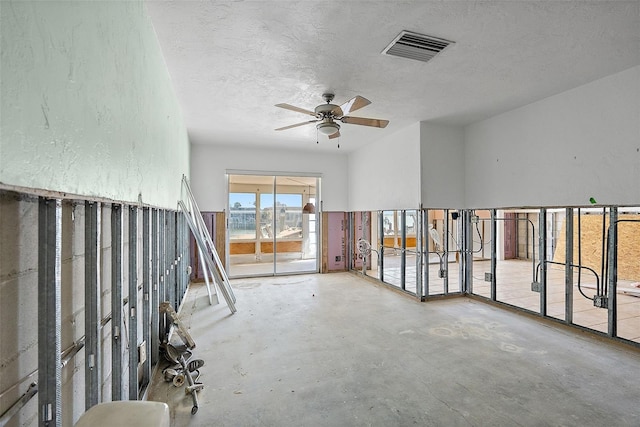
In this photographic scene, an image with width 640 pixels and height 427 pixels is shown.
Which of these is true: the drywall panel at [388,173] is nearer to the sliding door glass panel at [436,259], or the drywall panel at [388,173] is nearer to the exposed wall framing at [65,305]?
the sliding door glass panel at [436,259]

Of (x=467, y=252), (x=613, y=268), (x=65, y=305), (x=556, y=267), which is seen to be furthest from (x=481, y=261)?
(x=65, y=305)

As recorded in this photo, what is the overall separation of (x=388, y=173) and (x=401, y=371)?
157 inches

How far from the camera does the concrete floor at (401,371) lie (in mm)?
2291

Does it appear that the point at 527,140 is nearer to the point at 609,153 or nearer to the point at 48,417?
the point at 609,153

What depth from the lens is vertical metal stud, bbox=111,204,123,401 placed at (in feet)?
5.68

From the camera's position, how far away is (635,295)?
17.0ft

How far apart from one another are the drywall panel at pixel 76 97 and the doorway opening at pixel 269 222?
6439 millimetres

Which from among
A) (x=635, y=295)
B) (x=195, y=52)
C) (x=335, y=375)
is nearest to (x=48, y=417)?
(x=335, y=375)

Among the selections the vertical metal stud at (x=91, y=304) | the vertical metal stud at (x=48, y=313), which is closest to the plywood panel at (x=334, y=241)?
the vertical metal stud at (x=91, y=304)

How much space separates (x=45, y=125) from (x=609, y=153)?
15.8 feet

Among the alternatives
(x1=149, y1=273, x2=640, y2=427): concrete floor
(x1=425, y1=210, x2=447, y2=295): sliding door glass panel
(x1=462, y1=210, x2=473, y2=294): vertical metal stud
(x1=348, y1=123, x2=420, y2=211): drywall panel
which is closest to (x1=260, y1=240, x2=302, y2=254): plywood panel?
(x1=348, y1=123, x2=420, y2=211): drywall panel

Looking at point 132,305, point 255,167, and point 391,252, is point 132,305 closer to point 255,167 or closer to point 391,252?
point 255,167

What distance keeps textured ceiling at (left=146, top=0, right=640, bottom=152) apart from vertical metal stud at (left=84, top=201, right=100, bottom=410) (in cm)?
180

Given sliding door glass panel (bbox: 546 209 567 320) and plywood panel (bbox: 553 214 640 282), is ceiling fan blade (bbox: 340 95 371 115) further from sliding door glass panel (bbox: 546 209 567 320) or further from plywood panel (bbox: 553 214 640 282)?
plywood panel (bbox: 553 214 640 282)
